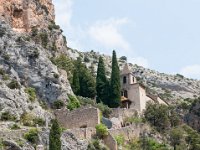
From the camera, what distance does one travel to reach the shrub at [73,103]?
73.1 metres

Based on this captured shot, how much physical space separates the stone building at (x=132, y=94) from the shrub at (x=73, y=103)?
33.6 feet

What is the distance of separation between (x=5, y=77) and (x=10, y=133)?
46.1ft

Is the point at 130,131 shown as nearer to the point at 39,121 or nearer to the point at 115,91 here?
the point at 115,91

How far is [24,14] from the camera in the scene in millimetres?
87250

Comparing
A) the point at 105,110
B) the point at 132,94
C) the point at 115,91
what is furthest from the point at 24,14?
the point at 105,110

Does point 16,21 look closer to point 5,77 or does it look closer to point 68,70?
point 68,70

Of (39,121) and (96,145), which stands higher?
(39,121)

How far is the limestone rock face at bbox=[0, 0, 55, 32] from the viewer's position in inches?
3346

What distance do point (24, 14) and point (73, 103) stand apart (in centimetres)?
1934

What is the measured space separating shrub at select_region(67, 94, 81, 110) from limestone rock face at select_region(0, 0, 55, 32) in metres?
15.5

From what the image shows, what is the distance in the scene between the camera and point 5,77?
71.3 m

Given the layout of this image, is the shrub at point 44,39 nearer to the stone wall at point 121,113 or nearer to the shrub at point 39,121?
the stone wall at point 121,113

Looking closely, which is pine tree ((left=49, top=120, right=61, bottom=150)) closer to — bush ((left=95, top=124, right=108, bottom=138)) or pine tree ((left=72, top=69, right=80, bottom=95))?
bush ((left=95, top=124, right=108, bottom=138))

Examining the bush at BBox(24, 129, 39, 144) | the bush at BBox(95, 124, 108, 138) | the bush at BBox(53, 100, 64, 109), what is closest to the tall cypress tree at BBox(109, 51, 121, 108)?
the bush at BBox(53, 100, 64, 109)
